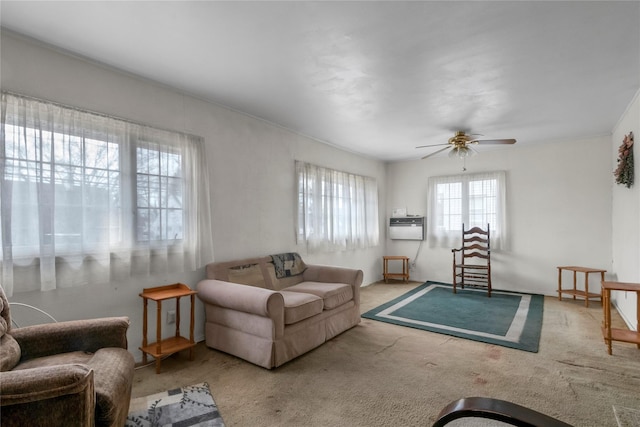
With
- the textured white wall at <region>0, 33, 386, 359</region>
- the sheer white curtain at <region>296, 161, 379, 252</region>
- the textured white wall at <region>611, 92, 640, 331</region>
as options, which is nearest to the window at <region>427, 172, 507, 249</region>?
the sheer white curtain at <region>296, 161, 379, 252</region>

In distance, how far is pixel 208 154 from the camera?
325cm

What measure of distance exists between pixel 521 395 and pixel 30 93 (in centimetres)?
394

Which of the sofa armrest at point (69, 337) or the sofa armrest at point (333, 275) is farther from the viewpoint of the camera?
the sofa armrest at point (333, 275)

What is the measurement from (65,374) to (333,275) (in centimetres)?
278

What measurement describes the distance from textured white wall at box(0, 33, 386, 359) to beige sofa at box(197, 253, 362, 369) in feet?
0.80

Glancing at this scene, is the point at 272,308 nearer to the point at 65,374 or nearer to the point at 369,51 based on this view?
the point at 65,374

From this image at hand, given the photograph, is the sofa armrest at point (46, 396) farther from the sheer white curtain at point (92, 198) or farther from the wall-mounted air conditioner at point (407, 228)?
the wall-mounted air conditioner at point (407, 228)

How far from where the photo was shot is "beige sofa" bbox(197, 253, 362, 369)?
8.32 ft

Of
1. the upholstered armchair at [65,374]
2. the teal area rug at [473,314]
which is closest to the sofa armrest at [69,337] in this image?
the upholstered armchair at [65,374]

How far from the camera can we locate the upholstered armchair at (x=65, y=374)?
1.15 meters

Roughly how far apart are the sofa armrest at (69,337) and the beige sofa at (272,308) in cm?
93

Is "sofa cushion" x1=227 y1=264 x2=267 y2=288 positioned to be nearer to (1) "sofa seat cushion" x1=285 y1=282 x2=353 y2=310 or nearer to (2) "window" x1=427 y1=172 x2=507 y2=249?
(1) "sofa seat cushion" x1=285 y1=282 x2=353 y2=310

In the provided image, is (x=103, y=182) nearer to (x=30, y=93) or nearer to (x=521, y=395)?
(x=30, y=93)

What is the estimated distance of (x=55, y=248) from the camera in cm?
222
